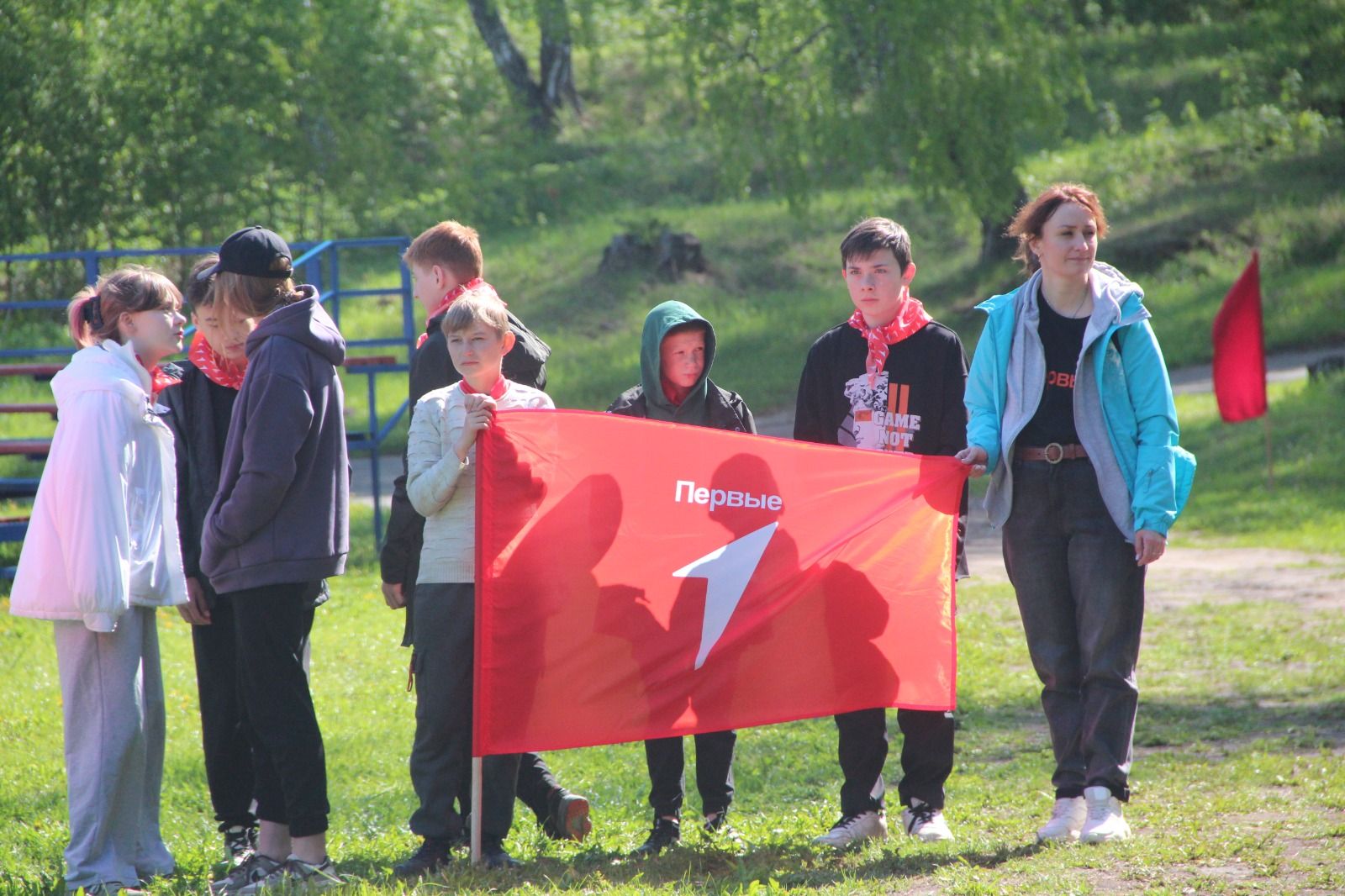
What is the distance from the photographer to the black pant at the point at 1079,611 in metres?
4.61

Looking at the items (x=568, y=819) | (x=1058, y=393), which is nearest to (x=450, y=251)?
(x=568, y=819)

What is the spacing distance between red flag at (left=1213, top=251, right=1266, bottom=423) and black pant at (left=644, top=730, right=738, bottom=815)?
33.6 ft

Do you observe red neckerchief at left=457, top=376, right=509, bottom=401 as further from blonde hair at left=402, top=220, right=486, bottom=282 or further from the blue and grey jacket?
the blue and grey jacket

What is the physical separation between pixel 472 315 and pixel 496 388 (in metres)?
0.28

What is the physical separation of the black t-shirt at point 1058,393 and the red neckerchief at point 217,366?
8.65ft

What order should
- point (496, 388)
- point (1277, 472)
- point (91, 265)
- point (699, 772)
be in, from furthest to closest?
point (1277, 472) → point (91, 265) → point (699, 772) → point (496, 388)

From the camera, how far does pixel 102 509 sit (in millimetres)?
4418

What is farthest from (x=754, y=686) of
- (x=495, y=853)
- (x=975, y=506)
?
(x=975, y=506)

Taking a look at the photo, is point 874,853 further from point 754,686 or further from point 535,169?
point 535,169

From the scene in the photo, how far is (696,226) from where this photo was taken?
90.8ft

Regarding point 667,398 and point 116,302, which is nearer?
point 116,302

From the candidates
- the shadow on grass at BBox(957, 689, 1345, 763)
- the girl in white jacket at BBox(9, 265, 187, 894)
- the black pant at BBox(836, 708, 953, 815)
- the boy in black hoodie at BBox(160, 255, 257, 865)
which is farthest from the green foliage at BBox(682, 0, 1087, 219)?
the girl in white jacket at BBox(9, 265, 187, 894)

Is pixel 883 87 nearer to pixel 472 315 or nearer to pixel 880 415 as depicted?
pixel 880 415

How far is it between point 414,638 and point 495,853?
2.44ft
